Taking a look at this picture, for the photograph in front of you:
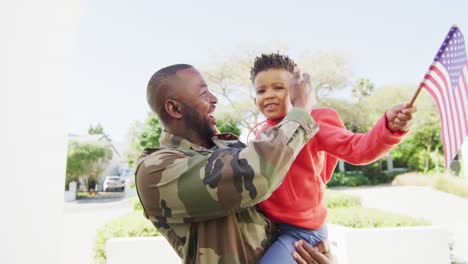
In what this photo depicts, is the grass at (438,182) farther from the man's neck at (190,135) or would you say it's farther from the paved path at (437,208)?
the man's neck at (190,135)

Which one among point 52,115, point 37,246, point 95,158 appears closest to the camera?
point 37,246

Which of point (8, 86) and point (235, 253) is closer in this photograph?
point (235, 253)

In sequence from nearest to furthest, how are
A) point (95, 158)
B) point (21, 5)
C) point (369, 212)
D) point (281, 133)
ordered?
point (281, 133), point (21, 5), point (369, 212), point (95, 158)

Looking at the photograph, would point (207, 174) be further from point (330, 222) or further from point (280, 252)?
point (330, 222)

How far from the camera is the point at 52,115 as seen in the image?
119 inches

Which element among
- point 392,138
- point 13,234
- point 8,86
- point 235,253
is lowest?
point 13,234

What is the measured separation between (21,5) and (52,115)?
98cm

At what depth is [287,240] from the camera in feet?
A: 3.76

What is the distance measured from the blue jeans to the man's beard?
1.48 feet

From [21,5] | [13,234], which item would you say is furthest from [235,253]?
[21,5]

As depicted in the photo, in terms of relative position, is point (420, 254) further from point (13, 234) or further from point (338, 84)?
point (338, 84)

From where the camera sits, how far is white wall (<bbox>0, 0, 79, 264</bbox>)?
7.72 feet

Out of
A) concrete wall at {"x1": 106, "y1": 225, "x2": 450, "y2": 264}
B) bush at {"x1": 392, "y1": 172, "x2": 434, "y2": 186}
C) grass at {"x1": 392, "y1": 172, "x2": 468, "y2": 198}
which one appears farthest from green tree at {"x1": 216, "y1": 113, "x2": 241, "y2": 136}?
bush at {"x1": 392, "y1": 172, "x2": 434, "y2": 186}

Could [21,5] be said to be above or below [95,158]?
above
